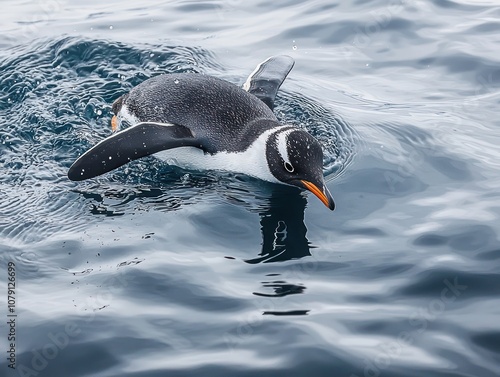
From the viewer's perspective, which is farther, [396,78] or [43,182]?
[396,78]

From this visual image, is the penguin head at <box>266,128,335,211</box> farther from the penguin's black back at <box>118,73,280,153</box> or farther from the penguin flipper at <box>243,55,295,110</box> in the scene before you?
the penguin flipper at <box>243,55,295,110</box>

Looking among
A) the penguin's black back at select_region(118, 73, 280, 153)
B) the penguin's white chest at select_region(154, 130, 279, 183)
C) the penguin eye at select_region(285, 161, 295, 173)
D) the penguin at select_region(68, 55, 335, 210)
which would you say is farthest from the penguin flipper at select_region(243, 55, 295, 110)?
the penguin eye at select_region(285, 161, 295, 173)

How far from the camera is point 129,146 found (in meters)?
7.23

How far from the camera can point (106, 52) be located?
1027cm

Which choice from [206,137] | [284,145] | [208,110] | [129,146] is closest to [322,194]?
[284,145]

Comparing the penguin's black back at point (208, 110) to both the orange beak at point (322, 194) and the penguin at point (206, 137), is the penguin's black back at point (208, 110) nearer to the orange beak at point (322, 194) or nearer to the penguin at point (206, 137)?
the penguin at point (206, 137)

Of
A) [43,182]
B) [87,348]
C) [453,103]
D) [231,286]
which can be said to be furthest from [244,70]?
[87,348]

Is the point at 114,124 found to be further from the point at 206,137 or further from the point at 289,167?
the point at 289,167

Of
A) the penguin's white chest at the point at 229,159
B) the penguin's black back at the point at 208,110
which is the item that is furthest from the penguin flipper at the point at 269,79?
the penguin's white chest at the point at 229,159

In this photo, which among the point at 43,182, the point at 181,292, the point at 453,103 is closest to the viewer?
the point at 181,292

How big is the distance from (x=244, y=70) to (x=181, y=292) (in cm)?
528

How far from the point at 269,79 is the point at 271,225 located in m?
2.78

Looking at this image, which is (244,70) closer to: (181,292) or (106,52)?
(106,52)

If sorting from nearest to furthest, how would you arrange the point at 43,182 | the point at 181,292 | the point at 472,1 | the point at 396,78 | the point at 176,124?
the point at 181,292
the point at 43,182
the point at 176,124
the point at 396,78
the point at 472,1
